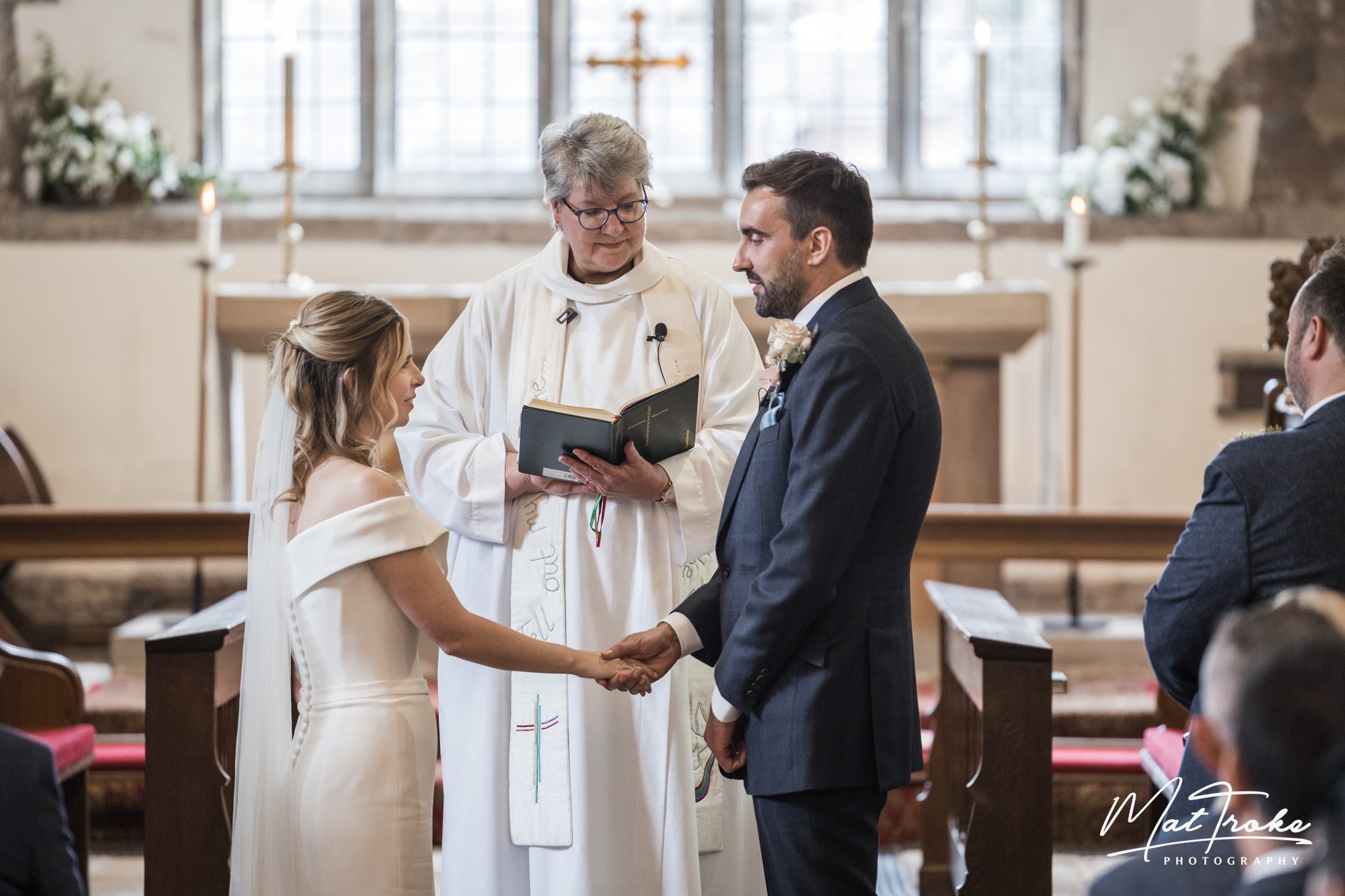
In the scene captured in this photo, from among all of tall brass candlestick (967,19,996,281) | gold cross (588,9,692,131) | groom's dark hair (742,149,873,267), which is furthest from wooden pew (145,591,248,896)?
gold cross (588,9,692,131)

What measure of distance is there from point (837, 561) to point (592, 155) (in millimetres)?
1208

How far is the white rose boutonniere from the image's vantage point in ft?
7.57

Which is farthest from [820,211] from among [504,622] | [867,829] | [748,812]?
[748,812]

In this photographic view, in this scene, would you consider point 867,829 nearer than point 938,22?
Yes

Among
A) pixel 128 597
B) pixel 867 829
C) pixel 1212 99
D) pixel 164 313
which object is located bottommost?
pixel 128 597

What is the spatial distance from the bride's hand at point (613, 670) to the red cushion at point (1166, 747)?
1359mm

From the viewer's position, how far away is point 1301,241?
7.35 m

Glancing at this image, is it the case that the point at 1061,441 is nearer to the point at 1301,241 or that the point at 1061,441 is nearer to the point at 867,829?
the point at 1301,241

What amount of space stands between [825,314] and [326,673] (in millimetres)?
1092

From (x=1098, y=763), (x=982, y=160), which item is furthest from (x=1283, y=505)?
(x=982, y=160)

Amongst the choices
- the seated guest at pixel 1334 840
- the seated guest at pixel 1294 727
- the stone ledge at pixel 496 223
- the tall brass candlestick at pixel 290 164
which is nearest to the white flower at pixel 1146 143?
the stone ledge at pixel 496 223

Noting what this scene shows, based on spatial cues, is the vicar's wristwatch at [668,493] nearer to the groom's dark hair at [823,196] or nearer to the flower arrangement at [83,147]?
the groom's dark hair at [823,196]

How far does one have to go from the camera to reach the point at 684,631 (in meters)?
2.59

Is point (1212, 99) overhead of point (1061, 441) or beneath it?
overhead
